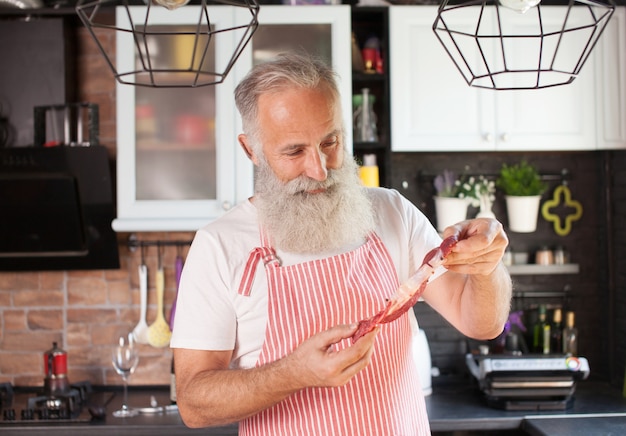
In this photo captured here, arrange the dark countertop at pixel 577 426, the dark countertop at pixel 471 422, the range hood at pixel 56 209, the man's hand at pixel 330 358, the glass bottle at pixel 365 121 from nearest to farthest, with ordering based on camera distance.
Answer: the man's hand at pixel 330 358 < the dark countertop at pixel 577 426 < the dark countertop at pixel 471 422 < the range hood at pixel 56 209 < the glass bottle at pixel 365 121

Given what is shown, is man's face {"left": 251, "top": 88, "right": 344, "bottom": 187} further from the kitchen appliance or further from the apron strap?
the kitchen appliance

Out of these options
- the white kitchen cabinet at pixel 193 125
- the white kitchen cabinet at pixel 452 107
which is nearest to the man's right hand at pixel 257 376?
the white kitchen cabinet at pixel 193 125

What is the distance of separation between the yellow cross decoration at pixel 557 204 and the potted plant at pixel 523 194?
129 millimetres

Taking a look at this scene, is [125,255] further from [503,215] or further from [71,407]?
[503,215]

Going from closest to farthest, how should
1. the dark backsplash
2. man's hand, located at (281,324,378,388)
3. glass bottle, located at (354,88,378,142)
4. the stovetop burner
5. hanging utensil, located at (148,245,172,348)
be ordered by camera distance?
1. man's hand, located at (281,324,378,388)
2. the stovetop burner
3. glass bottle, located at (354,88,378,142)
4. hanging utensil, located at (148,245,172,348)
5. the dark backsplash

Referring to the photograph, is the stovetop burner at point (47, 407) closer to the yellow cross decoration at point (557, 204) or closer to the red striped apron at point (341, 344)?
the red striped apron at point (341, 344)

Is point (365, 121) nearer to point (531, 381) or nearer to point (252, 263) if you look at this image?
point (531, 381)

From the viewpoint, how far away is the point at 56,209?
3090 mm

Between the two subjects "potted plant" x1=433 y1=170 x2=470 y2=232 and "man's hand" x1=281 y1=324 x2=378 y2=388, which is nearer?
"man's hand" x1=281 y1=324 x2=378 y2=388

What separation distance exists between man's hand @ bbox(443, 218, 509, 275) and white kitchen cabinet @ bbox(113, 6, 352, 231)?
61.0 inches

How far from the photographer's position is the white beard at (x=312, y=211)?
5.41 ft

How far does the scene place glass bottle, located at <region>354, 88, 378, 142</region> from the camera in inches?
123

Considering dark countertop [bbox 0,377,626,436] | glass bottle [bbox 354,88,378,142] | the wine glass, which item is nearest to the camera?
dark countertop [bbox 0,377,626,436]

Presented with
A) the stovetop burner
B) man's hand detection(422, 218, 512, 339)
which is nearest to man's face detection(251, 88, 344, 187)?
man's hand detection(422, 218, 512, 339)
